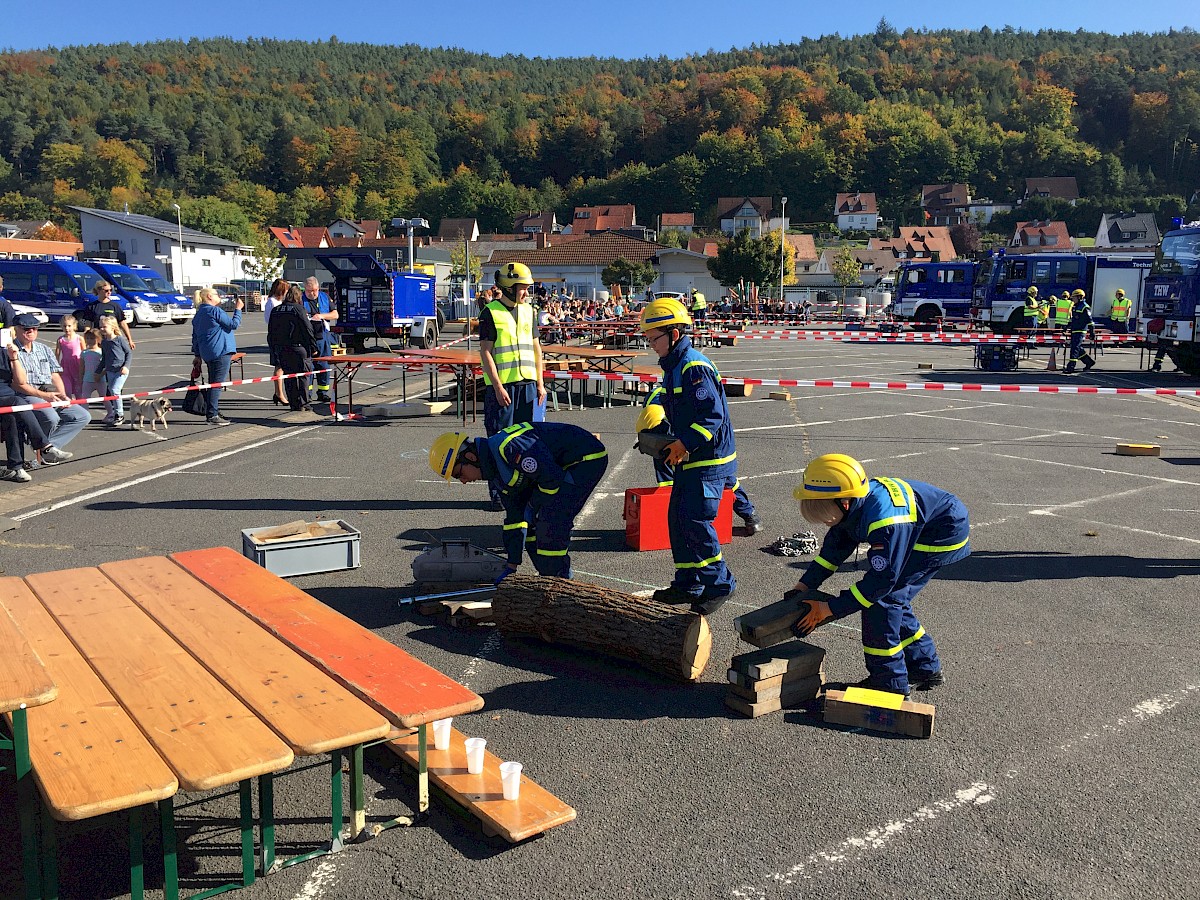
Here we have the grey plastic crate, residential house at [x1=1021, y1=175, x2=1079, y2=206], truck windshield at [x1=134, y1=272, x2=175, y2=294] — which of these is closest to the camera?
the grey plastic crate

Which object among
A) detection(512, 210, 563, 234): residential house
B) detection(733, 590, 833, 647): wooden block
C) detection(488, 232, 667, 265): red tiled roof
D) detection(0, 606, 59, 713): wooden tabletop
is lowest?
detection(733, 590, 833, 647): wooden block

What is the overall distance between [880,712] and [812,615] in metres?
0.54

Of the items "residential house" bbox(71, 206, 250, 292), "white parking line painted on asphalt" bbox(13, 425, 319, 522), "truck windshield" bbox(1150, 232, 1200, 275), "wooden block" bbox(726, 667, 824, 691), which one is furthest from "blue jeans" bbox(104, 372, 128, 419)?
"residential house" bbox(71, 206, 250, 292)

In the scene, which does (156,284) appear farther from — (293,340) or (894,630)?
(894,630)

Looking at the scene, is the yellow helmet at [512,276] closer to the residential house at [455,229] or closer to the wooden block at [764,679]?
the wooden block at [764,679]

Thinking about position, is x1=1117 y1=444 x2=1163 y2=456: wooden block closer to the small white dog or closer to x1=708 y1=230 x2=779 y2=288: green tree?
the small white dog

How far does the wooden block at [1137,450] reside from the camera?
11.3m

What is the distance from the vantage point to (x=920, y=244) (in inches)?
4786

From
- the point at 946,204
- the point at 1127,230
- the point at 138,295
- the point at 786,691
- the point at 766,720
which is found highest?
the point at 946,204

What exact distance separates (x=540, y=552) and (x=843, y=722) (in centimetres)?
204

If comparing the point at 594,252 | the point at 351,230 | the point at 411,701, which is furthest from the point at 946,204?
the point at 411,701

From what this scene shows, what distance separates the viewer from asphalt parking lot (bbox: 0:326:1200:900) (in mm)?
3404

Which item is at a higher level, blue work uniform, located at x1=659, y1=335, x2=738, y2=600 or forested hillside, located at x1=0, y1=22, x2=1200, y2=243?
forested hillside, located at x1=0, y1=22, x2=1200, y2=243

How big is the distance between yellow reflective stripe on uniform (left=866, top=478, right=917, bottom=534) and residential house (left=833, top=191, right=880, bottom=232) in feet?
471
